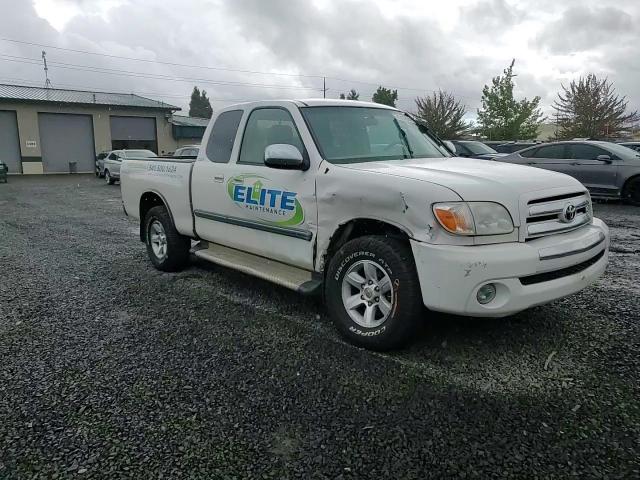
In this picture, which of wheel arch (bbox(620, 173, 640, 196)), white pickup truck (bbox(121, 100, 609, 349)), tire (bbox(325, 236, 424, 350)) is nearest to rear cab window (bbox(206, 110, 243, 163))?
white pickup truck (bbox(121, 100, 609, 349))

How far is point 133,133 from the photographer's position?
123 feet

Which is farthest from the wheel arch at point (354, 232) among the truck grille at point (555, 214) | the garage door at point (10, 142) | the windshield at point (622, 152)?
the garage door at point (10, 142)

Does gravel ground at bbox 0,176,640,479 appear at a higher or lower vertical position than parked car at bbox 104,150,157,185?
lower

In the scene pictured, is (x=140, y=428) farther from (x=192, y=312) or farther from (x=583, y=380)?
(x=583, y=380)

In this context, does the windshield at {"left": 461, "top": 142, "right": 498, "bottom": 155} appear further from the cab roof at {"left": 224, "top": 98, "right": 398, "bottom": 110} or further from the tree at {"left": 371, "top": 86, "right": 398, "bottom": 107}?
the tree at {"left": 371, "top": 86, "right": 398, "bottom": 107}

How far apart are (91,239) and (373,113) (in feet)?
18.8

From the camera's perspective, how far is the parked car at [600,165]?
37.4ft

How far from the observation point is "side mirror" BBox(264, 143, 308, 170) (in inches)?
153

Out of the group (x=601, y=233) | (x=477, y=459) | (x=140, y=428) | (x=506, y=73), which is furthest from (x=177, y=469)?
(x=506, y=73)

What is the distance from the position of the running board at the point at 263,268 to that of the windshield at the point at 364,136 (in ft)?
3.28

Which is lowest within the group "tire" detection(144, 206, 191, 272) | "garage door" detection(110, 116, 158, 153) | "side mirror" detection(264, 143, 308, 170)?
"tire" detection(144, 206, 191, 272)

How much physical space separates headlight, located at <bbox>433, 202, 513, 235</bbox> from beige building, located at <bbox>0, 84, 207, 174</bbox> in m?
36.2

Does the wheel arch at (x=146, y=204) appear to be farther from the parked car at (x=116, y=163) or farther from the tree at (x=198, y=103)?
the tree at (x=198, y=103)

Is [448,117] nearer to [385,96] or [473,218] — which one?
[385,96]
